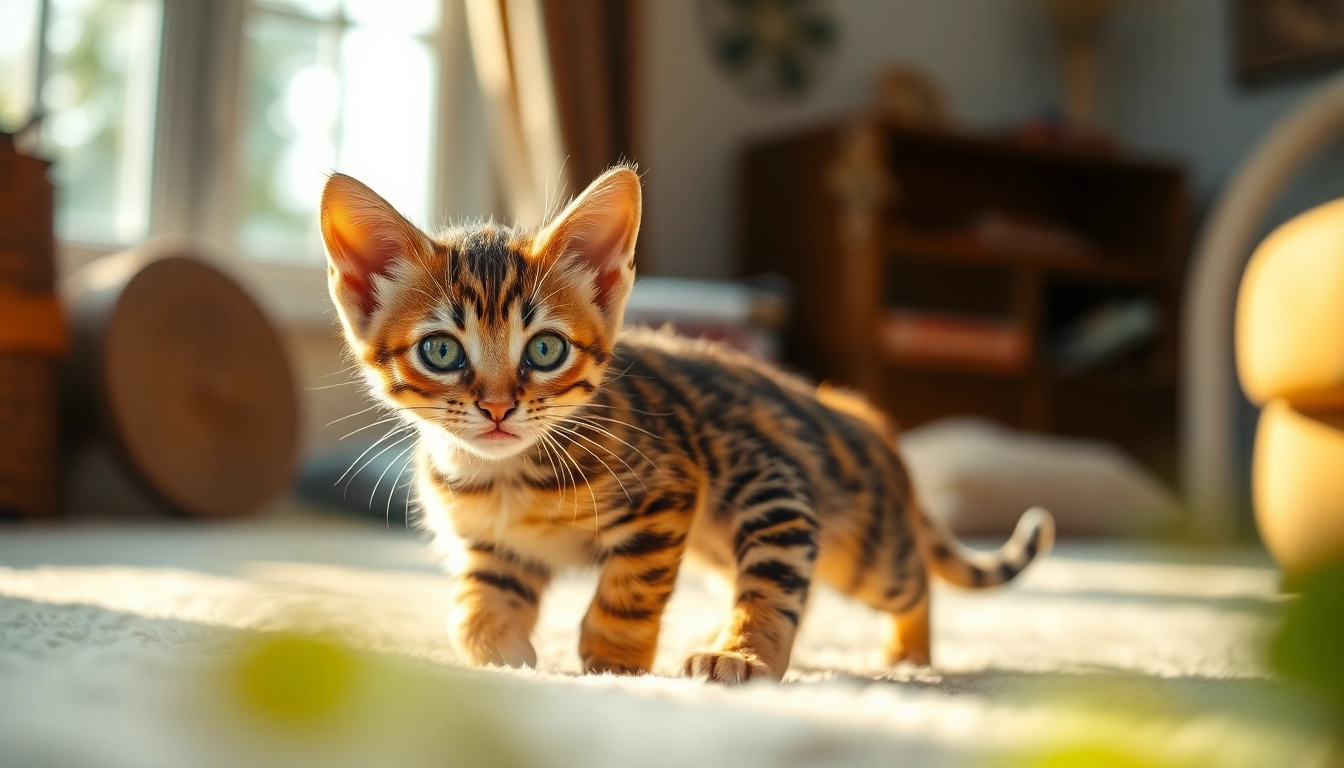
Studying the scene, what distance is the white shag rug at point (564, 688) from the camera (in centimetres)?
31

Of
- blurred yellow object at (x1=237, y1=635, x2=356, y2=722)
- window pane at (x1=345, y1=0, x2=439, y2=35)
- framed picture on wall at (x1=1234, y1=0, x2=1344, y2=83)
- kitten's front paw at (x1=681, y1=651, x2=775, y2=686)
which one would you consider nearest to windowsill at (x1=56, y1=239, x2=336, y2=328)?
window pane at (x1=345, y1=0, x2=439, y2=35)

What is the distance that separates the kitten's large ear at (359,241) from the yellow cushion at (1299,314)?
1079mm

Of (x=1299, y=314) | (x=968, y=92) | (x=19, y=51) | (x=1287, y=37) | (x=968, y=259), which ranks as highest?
(x=1287, y=37)

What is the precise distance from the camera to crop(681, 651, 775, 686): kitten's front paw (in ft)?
2.57

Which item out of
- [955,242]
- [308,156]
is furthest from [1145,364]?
[308,156]

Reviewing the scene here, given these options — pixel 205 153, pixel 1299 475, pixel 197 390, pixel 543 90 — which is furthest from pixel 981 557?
pixel 205 153

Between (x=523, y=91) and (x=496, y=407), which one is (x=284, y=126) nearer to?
(x=523, y=91)

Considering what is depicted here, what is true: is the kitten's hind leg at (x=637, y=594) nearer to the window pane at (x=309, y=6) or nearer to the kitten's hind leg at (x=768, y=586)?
the kitten's hind leg at (x=768, y=586)

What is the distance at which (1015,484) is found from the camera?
262cm

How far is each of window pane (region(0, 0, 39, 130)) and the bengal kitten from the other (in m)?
2.41

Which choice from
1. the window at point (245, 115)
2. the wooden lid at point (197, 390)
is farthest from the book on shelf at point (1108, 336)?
the wooden lid at point (197, 390)

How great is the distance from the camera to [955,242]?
3.68 meters

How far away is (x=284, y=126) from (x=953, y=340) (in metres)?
2.16

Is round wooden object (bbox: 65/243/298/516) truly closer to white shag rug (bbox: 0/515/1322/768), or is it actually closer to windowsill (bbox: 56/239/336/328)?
windowsill (bbox: 56/239/336/328)
